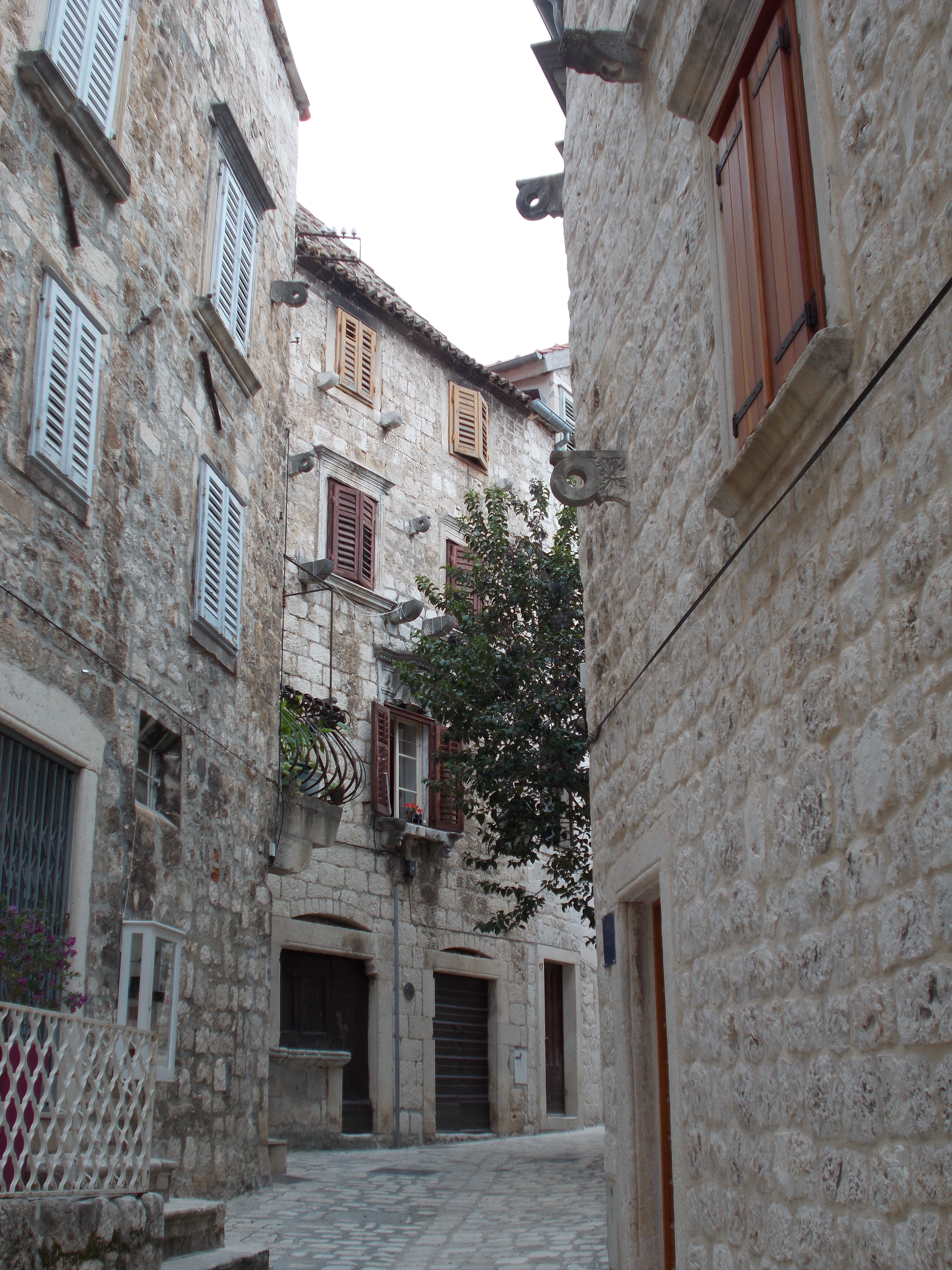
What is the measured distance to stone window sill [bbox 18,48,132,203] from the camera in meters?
6.46

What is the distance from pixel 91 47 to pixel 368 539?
28.2 feet

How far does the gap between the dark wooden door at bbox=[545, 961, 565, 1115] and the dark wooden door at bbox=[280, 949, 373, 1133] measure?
12.5 ft

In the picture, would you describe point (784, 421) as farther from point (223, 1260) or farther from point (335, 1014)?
point (335, 1014)

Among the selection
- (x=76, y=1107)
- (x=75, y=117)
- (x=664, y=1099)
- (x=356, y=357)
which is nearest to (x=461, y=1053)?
(x=356, y=357)

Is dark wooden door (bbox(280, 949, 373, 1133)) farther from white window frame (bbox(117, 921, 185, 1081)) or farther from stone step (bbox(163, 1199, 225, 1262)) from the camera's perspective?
stone step (bbox(163, 1199, 225, 1262))

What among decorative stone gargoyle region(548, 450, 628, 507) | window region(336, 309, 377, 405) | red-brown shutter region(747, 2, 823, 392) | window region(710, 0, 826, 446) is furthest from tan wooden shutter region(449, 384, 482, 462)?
red-brown shutter region(747, 2, 823, 392)

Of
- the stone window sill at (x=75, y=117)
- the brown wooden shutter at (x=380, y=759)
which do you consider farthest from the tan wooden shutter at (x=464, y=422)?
the stone window sill at (x=75, y=117)

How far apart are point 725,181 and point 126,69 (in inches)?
201

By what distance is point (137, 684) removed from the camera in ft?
24.4

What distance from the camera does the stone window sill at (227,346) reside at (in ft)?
29.3

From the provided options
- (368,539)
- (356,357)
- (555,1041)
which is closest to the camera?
(368,539)

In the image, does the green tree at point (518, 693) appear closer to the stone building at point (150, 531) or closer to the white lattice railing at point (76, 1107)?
the stone building at point (150, 531)

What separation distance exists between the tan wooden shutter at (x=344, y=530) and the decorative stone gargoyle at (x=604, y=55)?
935cm

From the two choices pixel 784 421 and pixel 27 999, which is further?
pixel 27 999
